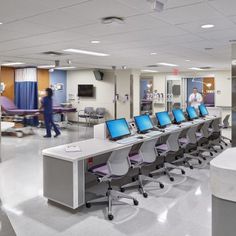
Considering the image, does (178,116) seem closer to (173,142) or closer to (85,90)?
(173,142)

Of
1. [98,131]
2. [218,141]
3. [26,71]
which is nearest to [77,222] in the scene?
[98,131]

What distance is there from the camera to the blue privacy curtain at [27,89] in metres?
11.9

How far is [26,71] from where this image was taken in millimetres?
11875

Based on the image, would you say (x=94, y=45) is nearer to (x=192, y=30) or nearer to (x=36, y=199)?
(x=192, y=30)

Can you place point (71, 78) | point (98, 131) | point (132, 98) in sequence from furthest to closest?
point (71, 78) → point (132, 98) → point (98, 131)

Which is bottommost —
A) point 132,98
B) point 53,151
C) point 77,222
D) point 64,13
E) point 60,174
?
point 77,222

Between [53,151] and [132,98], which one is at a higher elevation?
[132,98]

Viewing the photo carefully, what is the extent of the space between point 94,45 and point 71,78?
27.3 feet

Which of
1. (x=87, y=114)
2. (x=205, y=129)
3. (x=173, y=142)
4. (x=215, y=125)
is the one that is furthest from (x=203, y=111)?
(x=87, y=114)

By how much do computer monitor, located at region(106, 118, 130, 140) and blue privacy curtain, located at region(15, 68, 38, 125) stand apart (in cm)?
805

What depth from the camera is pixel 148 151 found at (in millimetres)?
4535

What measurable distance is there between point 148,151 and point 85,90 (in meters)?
9.10

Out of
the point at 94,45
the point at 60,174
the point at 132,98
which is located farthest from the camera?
the point at 132,98

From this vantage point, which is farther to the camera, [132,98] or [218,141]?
[132,98]
